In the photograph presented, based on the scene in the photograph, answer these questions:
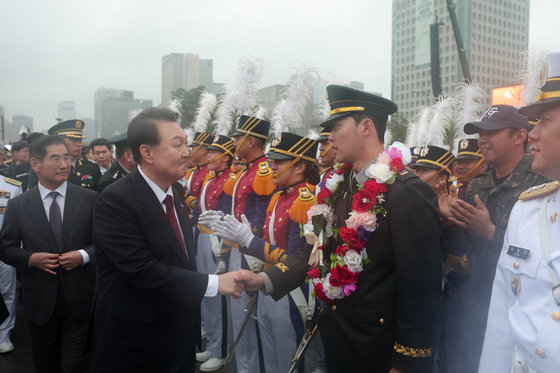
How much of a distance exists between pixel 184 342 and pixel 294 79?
498 cm

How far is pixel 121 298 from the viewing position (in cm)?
245

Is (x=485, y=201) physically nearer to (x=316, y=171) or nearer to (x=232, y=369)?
(x=316, y=171)

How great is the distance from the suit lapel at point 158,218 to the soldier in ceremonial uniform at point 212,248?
114 centimetres

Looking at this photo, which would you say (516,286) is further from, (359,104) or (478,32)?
(478,32)

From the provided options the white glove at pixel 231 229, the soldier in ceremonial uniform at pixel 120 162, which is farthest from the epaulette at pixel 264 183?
the soldier in ceremonial uniform at pixel 120 162

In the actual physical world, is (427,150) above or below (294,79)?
below

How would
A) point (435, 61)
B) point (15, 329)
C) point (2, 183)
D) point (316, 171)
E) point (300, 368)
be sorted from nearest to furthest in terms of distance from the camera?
point (300, 368)
point (316, 171)
point (2, 183)
point (15, 329)
point (435, 61)

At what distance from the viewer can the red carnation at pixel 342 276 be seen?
7.99 ft

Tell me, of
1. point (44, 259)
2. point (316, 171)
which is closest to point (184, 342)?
point (44, 259)

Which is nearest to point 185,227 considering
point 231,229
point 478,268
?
point 231,229

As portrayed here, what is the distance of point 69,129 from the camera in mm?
6781

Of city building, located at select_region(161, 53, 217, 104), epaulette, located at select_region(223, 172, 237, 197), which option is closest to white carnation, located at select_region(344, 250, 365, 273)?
epaulette, located at select_region(223, 172, 237, 197)

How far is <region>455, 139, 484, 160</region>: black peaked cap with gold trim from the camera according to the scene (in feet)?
15.9

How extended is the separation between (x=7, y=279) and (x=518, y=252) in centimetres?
656
